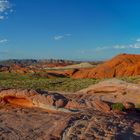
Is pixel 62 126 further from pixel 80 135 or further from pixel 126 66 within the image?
pixel 126 66

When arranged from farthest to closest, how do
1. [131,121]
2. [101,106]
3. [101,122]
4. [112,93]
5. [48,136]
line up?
[112,93] → [101,106] → [131,121] → [101,122] → [48,136]

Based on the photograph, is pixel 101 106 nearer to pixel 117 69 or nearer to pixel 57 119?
pixel 57 119

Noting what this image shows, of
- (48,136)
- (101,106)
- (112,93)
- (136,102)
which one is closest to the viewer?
(48,136)

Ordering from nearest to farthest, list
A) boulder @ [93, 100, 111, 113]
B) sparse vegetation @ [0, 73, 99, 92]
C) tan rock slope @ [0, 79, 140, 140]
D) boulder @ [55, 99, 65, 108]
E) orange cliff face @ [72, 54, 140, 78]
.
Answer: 1. tan rock slope @ [0, 79, 140, 140]
2. boulder @ [55, 99, 65, 108]
3. boulder @ [93, 100, 111, 113]
4. sparse vegetation @ [0, 73, 99, 92]
5. orange cliff face @ [72, 54, 140, 78]

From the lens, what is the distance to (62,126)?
1020 centimetres

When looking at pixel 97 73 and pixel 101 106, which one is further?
pixel 97 73

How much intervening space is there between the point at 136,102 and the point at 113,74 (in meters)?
33.8

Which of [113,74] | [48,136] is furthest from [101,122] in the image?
[113,74]

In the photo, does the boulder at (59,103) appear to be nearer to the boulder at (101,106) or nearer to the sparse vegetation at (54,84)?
the boulder at (101,106)

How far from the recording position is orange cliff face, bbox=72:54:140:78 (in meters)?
51.6

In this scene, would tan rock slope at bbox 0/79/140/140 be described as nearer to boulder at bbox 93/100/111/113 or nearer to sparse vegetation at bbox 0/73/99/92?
boulder at bbox 93/100/111/113

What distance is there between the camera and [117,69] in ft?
174

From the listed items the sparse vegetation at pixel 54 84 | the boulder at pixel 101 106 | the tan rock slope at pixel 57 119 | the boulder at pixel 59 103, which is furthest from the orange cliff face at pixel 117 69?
the boulder at pixel 59 103

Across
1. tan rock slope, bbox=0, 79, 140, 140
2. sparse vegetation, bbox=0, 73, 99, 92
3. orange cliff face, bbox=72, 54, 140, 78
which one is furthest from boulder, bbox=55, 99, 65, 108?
orange cliff face, bbox=72, 54, 140, 78
